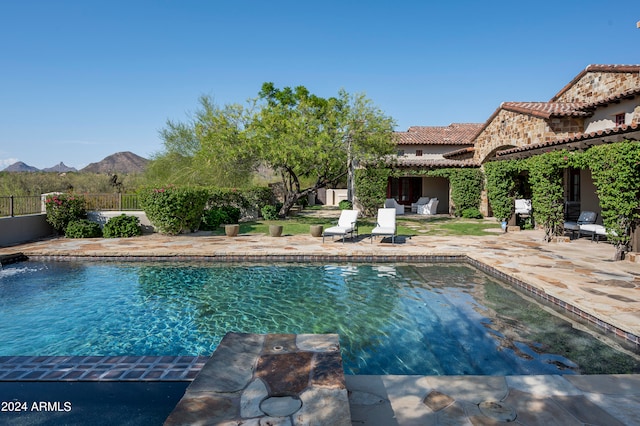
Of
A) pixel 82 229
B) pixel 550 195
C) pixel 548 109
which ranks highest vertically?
pixel 548 109

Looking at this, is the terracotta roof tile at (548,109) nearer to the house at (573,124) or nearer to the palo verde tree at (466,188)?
the house at (573,124)

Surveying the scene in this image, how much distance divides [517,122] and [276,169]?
11.3m

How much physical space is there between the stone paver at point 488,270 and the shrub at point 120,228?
756 mm

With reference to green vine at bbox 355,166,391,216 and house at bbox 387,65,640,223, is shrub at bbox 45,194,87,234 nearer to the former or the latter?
green vine at bbox 355,166,391,216

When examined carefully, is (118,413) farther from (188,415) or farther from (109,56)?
(109,56)

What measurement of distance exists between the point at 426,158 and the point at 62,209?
22.9 m

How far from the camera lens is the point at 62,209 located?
1306cm

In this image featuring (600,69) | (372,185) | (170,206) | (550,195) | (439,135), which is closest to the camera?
(550,195)

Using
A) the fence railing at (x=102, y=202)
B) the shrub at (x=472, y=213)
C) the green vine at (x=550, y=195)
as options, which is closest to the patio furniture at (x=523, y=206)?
the shrub at (x=472, y=213)

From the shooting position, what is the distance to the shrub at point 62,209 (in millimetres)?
12969

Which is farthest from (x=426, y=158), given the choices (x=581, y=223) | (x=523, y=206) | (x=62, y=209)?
(x=62, y=209)

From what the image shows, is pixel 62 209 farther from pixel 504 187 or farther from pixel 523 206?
pixel 523 206

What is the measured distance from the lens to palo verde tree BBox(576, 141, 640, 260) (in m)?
8.20

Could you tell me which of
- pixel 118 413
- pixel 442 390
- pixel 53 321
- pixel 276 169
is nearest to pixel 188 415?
pixel 118 413
